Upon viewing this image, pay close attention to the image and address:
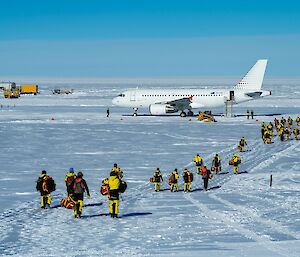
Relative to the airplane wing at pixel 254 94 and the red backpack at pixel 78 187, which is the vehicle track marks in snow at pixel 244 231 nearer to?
the red backpack at pixel 78 187

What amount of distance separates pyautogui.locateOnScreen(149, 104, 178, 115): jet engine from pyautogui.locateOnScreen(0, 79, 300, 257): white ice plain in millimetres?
26477

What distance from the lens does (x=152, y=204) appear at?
21.7 meters

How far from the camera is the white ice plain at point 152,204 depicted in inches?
604

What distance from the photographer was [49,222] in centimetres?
1848

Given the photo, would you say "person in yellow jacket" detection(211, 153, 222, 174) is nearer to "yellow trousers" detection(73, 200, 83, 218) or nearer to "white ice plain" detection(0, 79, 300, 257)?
"white ice plain" detection(0, 79, 300, 257)

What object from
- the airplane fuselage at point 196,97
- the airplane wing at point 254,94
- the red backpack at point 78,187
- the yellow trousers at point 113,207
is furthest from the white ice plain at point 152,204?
the airplane wing at point 254,94

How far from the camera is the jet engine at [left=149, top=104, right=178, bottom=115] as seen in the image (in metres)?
72.5

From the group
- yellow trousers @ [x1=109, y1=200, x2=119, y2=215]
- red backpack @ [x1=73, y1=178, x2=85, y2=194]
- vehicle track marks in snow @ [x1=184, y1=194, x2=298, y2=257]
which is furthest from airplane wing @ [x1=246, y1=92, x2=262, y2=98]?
red backpack @ [x1=73, y1=178, x2=85, y2=194]

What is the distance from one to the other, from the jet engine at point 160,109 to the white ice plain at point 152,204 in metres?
26.5

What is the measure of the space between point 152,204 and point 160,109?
→ 168ft

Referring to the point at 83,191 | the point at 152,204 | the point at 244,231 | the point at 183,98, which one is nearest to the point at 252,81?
the point at 183,98

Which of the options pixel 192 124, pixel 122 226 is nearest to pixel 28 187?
pixel 122 226

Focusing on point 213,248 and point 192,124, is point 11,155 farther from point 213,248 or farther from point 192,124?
point 192,124

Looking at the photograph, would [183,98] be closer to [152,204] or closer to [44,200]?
[152,204]
